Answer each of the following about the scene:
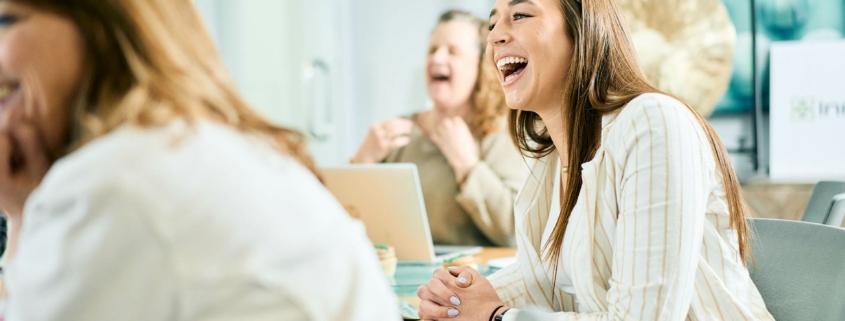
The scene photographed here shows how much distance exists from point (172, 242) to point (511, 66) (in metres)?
1.12

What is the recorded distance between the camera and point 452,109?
10.2ft

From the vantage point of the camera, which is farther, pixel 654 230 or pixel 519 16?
pixel 519 16

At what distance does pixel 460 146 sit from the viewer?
2.91 metres

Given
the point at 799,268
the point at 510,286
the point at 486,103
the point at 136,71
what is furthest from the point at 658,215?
the point at 486,103

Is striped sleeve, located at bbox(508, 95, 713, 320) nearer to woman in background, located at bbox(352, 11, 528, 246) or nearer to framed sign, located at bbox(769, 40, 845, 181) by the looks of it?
woman in background, located at bbox(352, 11, 528, 246)

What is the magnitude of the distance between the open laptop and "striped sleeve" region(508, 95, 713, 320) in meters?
0.77

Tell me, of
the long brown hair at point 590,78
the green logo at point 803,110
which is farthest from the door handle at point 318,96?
the long brown hair at point 590,78

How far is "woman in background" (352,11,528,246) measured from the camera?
9.21 feet

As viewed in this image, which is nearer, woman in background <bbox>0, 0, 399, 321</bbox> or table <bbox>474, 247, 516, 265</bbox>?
woman in background <bbox>0, 0, 399, 321</bbox>

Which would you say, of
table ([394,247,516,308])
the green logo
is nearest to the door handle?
table ([394,247,516,308])

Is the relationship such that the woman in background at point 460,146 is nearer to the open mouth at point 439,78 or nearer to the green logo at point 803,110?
the open mouth at point 439,78

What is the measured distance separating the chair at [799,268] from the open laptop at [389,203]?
83 centimetres

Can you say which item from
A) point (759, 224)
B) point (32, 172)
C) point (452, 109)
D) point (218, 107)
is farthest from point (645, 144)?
point (452, 109)

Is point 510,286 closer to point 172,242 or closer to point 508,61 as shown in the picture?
point 508,61
